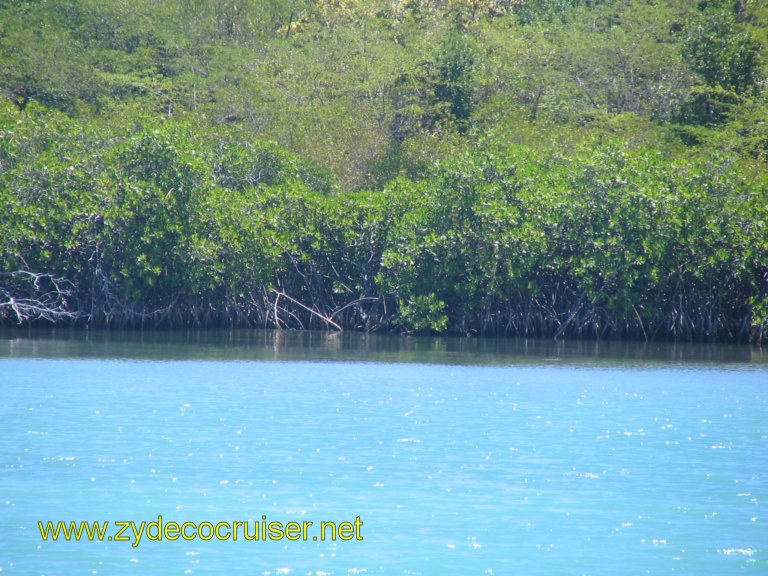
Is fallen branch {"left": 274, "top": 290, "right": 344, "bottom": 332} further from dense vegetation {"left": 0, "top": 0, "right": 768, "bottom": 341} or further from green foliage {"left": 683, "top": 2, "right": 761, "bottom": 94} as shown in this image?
green foliage {"left": 683, "top": 2, "right": 761, "bottom": 94}

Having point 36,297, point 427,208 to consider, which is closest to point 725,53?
point 427,208

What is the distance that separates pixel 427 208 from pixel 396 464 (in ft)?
56.1

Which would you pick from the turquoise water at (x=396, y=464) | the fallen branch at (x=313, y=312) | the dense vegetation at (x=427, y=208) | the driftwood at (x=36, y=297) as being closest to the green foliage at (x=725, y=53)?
the dense vegetation at (x=427, y=208)

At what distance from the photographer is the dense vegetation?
27.0 m

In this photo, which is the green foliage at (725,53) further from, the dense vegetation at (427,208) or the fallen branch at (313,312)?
the fallen branch at (313,312)

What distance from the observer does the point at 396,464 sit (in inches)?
475

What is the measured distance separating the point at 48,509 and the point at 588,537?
4522mm

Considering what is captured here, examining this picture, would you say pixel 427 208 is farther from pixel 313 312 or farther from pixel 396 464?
pixel 396 464

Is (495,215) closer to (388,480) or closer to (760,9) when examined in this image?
(760,9)

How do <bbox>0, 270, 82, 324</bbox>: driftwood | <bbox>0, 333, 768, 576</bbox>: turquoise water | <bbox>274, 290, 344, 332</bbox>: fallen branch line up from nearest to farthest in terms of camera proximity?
<bbox>0, 333, 768, 576</bbox>: turquoise water → <bbox>0, 270, 82, 324</bbox>: driftwood → <bbox>274, 290, 344, 332</bbox>: fallen branch

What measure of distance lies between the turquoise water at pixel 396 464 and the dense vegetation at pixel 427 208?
20.5ft

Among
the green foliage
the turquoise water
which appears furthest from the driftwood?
the green foliage

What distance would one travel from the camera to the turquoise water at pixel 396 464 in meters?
8.84

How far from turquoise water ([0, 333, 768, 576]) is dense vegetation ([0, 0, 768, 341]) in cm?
624
